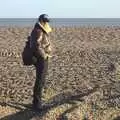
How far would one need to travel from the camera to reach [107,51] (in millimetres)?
19672

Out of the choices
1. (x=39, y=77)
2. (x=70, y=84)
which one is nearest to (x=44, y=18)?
(x=39, y=77)

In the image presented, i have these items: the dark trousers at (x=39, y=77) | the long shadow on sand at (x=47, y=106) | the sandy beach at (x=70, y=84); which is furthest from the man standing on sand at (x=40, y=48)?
the sandy beach at (x=70, y=84)

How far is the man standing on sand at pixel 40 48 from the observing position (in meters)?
11.8

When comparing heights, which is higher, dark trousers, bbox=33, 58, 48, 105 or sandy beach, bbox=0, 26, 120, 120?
dark trousers, bbox=33, 58, 48, 105

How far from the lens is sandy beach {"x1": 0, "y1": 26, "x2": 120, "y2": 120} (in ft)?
40.0

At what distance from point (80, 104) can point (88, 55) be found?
6.13 m

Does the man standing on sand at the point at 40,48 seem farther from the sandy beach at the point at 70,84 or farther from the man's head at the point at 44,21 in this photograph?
the sandy beach at the point at 70,84

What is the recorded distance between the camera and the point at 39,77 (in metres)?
12.2

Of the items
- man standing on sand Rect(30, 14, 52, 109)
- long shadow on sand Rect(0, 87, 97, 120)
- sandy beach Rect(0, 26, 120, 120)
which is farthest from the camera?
sandy beach Rect(0, 26, 120, 120)

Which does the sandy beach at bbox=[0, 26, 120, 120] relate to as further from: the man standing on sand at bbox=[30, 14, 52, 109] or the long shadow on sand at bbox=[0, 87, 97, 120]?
the man standing on sand at bbox=[30, 14, 52, 109]

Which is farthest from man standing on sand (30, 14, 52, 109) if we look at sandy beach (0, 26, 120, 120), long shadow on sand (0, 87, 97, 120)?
sandy beach (0, 26, 120, 120)

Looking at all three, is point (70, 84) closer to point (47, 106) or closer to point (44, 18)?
point (47, 106)

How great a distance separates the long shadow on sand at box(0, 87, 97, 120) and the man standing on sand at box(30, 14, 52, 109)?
18cm

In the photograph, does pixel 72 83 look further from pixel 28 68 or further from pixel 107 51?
pixel 107 51
